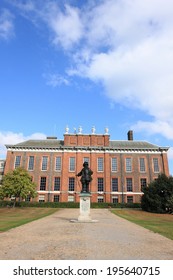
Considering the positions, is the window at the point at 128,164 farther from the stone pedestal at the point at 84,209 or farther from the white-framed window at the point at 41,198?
the stone pedestal at the point at 84,209

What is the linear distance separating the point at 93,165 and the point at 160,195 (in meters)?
17.2

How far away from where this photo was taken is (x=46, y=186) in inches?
1738

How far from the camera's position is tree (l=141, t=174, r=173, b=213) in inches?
1177

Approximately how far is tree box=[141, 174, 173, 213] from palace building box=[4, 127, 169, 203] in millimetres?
12524

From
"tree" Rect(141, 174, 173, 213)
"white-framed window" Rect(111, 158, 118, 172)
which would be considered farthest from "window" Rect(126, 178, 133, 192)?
"tree" Rect(141, 174, 173, 213)

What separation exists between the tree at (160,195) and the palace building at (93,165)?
41.1 ft

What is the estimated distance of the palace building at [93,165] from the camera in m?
43.8

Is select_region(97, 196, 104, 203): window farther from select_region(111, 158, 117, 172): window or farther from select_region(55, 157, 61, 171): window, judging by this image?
select_region(55, 157, 61, 171): window

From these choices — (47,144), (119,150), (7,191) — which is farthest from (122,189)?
(7,191)

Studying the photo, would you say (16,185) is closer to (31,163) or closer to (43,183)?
(43,183)

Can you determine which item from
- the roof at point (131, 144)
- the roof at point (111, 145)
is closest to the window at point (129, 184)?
the roof at point (111, 145)

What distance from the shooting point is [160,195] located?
101ft
